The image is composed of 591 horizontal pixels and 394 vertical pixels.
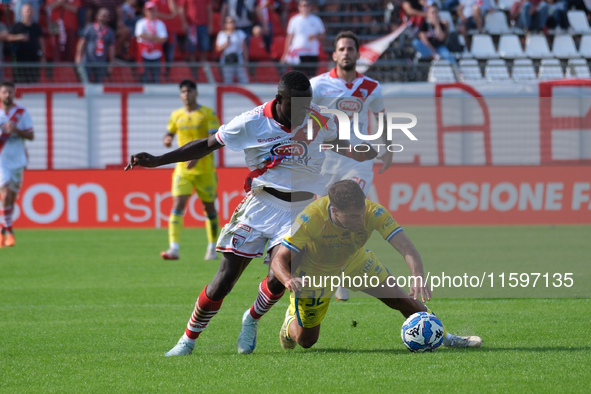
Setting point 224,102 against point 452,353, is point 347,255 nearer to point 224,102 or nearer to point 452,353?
point 452,353

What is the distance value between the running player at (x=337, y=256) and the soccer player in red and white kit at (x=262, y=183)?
0.21 meters

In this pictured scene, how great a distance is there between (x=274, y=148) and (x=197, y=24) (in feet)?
43.3

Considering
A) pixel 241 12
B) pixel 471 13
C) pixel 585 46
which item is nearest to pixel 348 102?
pixel 241 12

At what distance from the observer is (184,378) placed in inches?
196

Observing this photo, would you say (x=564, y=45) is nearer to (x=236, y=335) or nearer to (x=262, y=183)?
(x=236, y=335)

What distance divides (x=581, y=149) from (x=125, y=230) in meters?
9.24

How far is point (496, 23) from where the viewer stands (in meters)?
19.9

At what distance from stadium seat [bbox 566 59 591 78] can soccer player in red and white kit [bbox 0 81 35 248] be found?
10.7 metres

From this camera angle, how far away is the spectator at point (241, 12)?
18516mm

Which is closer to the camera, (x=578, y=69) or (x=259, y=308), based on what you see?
(x=259, y=308)

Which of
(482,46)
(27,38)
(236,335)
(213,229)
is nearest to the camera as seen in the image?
(236,335)

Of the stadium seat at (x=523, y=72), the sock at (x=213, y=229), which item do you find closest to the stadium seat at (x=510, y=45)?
the stadium seat at (x=523, y=72)

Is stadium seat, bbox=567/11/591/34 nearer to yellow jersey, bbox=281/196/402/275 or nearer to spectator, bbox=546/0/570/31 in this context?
spectator, bbox=546/0/570/31

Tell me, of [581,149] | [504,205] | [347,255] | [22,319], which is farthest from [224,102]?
[347,255]
